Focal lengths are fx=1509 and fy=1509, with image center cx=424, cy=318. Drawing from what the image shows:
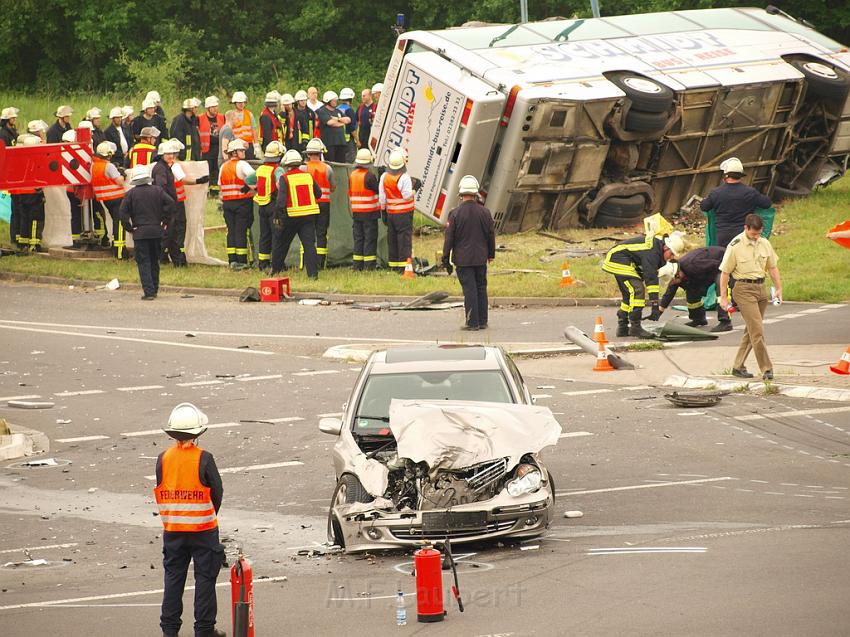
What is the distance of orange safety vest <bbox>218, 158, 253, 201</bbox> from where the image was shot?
84.3ft

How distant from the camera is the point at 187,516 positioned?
8.91m

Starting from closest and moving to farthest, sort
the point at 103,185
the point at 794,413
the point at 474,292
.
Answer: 1. the point at 794,413
2. the point at 474,292
3. the point at 103,185

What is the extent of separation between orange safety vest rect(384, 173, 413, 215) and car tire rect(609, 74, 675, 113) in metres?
4.53

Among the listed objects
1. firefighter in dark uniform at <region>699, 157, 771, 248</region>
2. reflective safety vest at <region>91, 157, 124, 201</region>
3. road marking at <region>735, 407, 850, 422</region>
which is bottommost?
reflective safety vest at <region>91, 157, 124, 201</region>

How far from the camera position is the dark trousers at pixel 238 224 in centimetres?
2588

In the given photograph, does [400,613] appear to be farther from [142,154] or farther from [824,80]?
[824,80]

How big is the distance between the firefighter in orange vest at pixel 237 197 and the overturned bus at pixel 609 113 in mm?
2878

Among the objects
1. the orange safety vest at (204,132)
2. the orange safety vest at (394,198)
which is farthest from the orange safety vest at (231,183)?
the orange safety vest at (204,132)

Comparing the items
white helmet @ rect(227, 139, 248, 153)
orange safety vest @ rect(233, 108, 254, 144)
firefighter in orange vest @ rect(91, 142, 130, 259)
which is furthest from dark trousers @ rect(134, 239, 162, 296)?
orange safety vest @ rect(233, 108, 254, 144)

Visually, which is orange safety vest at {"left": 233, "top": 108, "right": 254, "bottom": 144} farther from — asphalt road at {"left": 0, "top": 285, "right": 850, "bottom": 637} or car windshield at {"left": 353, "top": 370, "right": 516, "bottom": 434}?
car windshield at {"left": 353, "top": 370, "right": 516, "bottom": 434}

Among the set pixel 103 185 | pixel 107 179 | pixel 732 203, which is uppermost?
pixel 732 203

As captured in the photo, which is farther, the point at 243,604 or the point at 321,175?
the point at 321,175

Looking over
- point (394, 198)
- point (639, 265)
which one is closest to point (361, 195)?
point (394, 198)

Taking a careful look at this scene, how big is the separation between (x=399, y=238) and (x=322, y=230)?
137 centimetres
